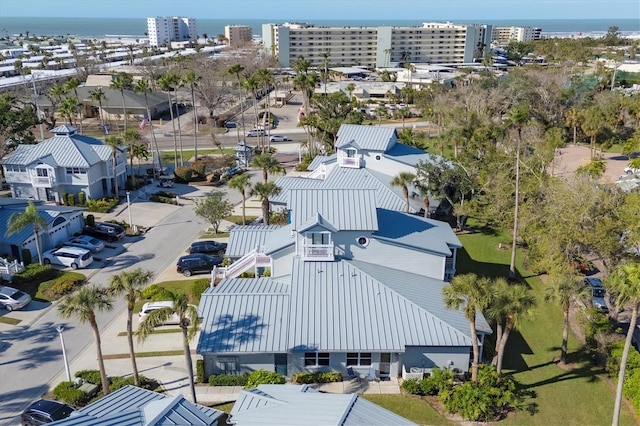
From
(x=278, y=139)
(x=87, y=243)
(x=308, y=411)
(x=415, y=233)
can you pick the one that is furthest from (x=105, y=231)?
(x=278, y=139)

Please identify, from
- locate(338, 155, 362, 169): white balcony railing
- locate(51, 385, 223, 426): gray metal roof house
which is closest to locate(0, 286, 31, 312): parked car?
locate(51, 385, 223, 426): gray metal roof house

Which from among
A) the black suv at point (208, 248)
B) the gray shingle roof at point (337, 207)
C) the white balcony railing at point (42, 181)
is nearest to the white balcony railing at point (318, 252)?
the gray shingle roof at point (337, 207)

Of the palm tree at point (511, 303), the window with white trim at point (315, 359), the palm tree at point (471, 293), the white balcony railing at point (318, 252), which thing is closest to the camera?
the palm tree at point (471, 293)

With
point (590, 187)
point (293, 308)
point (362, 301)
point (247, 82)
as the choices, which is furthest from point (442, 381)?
point (247, 82)

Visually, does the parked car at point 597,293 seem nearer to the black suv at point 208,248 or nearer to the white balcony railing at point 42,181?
the black suv at point 208,248

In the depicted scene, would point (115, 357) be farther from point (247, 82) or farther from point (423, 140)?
point (423, 140)
